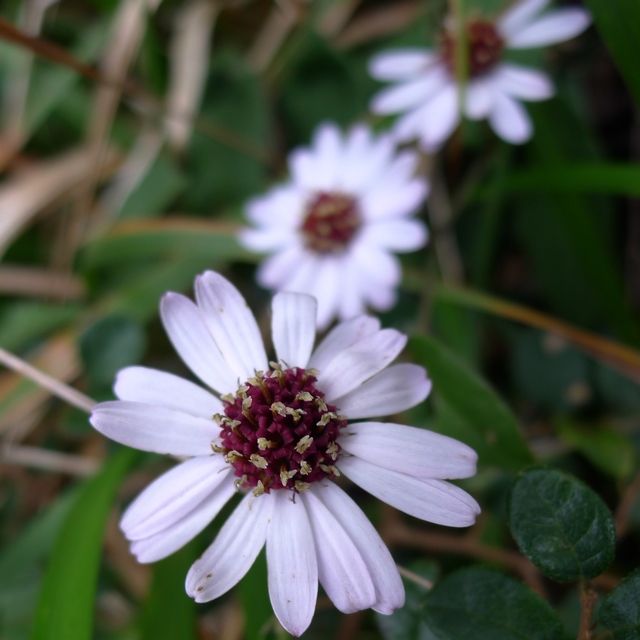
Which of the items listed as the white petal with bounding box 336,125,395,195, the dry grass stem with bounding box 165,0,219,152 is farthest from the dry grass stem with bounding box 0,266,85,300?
the white petal with bounding box 336,125,395,195

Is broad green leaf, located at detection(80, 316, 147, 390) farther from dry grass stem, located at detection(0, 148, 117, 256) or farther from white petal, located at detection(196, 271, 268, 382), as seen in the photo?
dry grass stem, located at detection(0, 148, 117, 256)

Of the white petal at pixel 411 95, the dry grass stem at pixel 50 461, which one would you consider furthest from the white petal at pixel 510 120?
the dry grass stem at pixel 50 461

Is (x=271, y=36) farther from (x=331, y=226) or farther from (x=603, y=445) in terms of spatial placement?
(x=603, y=445)

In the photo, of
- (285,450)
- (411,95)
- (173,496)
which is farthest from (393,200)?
(173,496)

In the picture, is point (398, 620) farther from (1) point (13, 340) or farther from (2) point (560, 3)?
(2) point (560, 3)

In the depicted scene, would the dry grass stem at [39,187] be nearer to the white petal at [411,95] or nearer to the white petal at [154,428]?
the white petal at [411,95]

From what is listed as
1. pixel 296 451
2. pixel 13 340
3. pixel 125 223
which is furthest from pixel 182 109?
pixel 296 451
